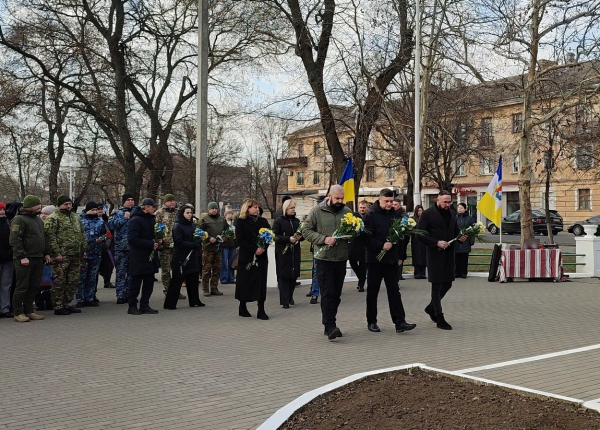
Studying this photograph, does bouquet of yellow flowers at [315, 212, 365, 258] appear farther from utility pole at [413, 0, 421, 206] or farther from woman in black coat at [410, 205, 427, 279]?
utility pole at [413, 0, 421, 206]

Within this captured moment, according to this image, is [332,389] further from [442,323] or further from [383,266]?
[442,323]

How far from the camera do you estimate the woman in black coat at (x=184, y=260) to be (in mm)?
12117

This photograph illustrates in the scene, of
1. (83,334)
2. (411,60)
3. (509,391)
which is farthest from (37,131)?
(509,391)

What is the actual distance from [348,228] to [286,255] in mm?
3475

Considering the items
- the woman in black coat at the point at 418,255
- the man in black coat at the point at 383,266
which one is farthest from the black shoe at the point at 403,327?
the woman in black coat at the point at 418,255

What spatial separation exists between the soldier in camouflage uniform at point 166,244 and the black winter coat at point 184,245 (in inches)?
20.5

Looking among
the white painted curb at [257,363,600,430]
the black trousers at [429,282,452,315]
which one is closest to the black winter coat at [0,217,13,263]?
the black trousers at [429,282,452,315]

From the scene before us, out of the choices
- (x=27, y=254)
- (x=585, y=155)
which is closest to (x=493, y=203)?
(x=27, y=254)

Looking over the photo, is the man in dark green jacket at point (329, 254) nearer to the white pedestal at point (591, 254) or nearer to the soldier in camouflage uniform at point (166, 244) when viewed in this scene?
the soldier in camouflage uniform at point (166, 244)

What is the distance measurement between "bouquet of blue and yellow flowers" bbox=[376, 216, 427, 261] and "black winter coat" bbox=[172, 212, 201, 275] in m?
4.21

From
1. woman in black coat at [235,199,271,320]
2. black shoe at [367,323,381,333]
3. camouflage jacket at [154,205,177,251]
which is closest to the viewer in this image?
black shoe at [367,323,381,333]

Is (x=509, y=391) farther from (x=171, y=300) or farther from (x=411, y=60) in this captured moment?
(x=411, y=60)

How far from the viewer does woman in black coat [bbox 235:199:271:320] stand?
10914 millimetres

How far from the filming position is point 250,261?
10977 mm
